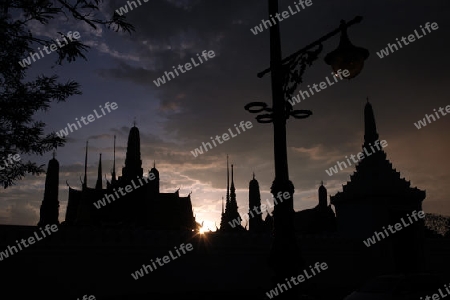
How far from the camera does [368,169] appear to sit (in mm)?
21938

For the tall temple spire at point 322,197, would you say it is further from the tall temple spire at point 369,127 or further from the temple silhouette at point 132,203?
the tall temple spire at point 369,127

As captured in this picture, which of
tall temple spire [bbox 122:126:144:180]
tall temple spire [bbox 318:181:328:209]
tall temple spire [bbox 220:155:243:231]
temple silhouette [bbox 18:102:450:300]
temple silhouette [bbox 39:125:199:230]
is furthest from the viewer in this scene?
tall temple spire [bbox 220:155:243:231]

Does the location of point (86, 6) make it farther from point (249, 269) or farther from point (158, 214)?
point (158, 214)

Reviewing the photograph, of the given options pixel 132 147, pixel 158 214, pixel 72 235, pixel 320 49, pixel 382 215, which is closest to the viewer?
pixel 320 49

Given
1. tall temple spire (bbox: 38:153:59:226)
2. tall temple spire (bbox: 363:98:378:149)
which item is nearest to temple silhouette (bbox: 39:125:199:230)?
tall temple spire (bbox: 38:153:59:226)

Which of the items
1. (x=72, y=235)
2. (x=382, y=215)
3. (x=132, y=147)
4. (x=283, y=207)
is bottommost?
(x=382, y=215)

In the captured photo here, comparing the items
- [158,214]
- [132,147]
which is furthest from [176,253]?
[132,147]

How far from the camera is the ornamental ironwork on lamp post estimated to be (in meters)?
4.72

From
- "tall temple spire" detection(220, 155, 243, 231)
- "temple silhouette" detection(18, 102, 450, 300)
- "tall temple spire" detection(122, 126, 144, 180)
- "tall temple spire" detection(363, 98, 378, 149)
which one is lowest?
"temple silhouette" detection(18, 102, 450, 300)

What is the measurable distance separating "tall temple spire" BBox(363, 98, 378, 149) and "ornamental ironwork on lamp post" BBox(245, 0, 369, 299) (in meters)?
20.0

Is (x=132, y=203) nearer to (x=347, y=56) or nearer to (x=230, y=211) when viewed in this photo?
(x=230, y=211)

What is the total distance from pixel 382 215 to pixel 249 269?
755cm

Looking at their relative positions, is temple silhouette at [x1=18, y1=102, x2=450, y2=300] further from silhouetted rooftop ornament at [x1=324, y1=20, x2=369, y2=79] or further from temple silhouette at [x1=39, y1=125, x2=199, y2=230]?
temple silhouette at [x1=39, y1=125, x2=199, y2=230]

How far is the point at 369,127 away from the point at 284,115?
21511mm
